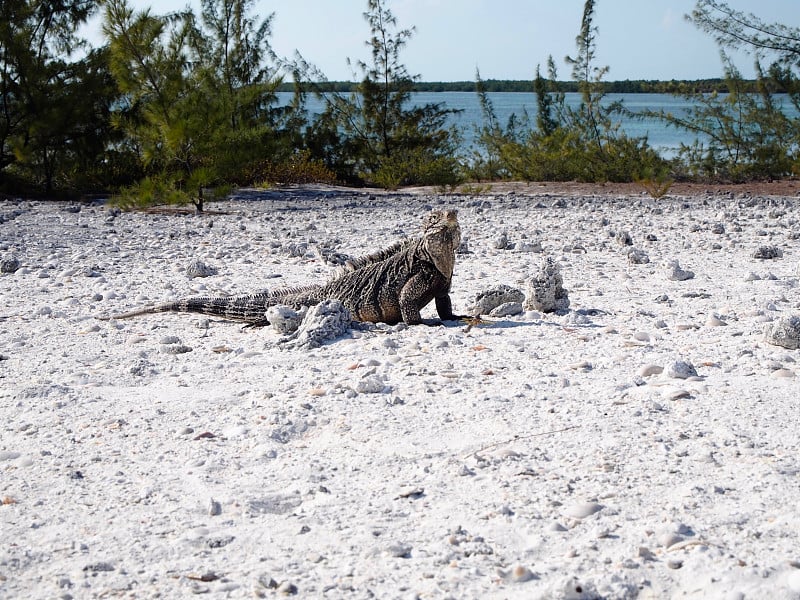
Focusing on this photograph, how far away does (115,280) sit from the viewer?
289 inches

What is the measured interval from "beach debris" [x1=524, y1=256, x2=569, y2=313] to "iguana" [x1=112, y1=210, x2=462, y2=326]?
0.53m

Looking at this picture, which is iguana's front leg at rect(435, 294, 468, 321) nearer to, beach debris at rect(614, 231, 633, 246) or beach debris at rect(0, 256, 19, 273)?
beach debris at rect(614, 231, 633, 246)

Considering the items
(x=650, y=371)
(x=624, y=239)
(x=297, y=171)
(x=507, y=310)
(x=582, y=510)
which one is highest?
(x=297, y=171)

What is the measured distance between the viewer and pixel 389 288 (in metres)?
5.44

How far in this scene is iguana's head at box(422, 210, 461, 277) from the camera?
5.31 m

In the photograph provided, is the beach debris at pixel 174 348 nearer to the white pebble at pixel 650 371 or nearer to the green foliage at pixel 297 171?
the white pebble at pixel 650 371

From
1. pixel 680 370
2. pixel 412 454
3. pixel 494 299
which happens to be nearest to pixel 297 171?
Result: pixel 494 299

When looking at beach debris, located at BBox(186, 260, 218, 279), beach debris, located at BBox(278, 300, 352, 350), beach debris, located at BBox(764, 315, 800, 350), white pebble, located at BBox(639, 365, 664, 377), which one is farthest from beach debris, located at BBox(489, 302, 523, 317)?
beach debris, located at BBox(186, 260, 218, 279)

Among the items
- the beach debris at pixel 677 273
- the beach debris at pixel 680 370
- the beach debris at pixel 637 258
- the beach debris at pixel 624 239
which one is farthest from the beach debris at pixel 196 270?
the beach debris at pixel 680 370

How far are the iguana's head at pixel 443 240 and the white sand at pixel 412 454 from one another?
1.44 ft

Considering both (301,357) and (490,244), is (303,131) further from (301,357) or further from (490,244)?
(301,357)

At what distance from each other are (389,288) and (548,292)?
1.00 metres

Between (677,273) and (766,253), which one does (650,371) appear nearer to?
(677,273)

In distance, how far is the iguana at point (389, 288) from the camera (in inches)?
211
